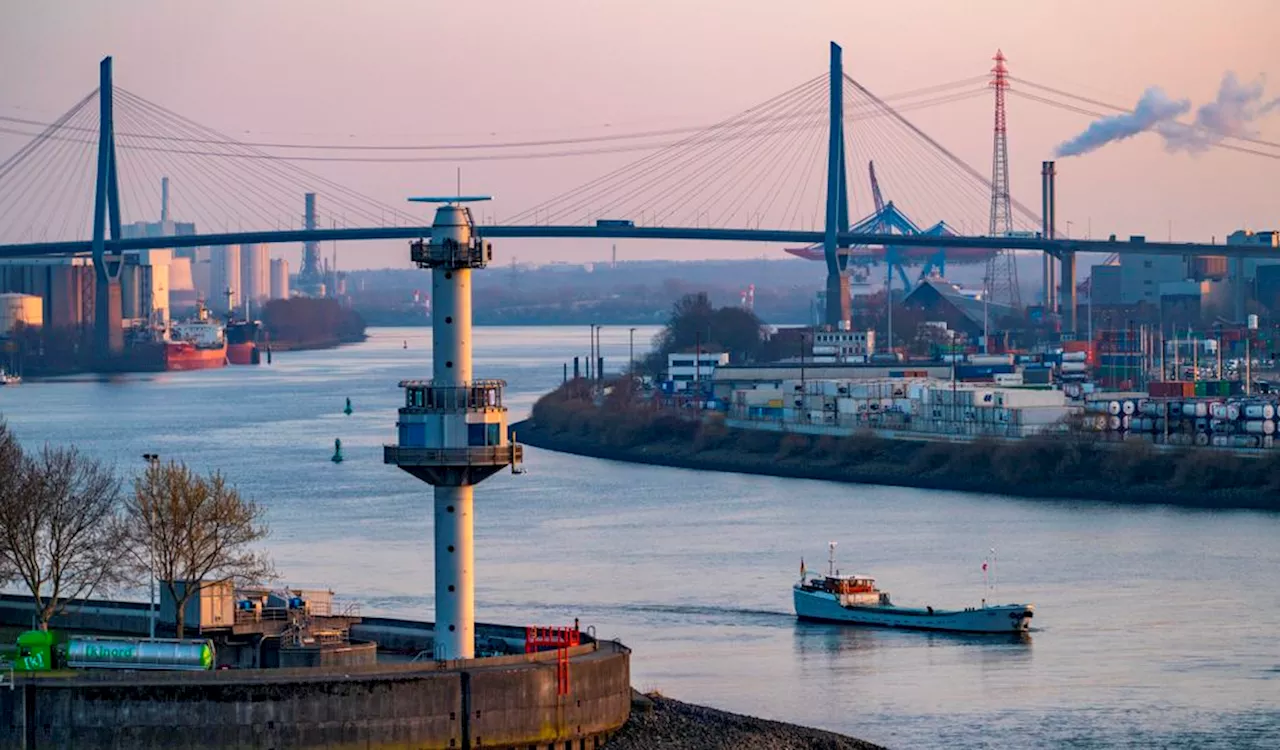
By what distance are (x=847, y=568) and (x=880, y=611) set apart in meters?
1.64

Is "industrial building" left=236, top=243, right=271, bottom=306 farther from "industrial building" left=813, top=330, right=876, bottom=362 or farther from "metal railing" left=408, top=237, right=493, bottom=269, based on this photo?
"metal railing" left=408, top=237, right=493, bottom=269

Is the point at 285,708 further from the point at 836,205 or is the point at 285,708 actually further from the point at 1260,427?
the point at 836,205

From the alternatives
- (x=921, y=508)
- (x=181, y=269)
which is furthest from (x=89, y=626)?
(x=181, y=269)

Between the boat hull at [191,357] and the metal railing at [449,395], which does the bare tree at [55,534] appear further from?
the boat hull at [191,357]

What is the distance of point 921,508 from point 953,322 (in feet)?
84.7

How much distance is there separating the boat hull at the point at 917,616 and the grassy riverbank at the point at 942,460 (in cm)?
651

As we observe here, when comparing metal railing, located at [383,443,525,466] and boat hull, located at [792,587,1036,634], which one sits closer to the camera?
metal railing, located at [383,443,525,466]

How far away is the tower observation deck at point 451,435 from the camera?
7.94 meters

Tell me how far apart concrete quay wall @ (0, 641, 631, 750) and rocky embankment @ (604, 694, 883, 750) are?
19.6 inches

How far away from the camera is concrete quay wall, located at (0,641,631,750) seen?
24.6ft

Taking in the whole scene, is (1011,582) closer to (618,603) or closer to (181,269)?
(618,603)

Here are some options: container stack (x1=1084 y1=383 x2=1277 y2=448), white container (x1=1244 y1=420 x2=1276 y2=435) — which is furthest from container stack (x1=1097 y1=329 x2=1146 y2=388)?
white container (x1=1244 y1=420 x2=1276 y2=435)

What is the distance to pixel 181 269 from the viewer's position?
82.5m

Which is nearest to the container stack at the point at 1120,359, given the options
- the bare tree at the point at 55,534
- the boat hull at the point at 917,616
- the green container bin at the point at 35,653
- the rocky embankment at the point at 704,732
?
the boat hull at the point at 917,616
